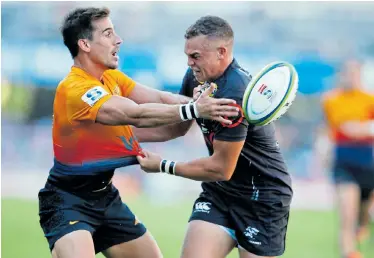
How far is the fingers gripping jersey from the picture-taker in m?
6.55

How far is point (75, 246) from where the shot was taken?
638 cm

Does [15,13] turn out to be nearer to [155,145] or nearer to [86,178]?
[155,145]

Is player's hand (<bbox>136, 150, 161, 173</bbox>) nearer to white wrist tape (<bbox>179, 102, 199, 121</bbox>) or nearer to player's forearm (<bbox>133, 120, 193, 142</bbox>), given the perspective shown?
white wrist tape (<bbox>179, 102, 199, 121</bbox>)

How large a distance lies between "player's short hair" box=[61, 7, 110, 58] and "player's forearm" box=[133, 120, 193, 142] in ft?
3.37

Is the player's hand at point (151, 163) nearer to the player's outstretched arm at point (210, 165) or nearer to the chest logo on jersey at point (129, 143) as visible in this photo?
the player's outstretched arm at point (210, 165)

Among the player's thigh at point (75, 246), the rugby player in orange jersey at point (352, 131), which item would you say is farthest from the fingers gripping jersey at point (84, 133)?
the rugby player in orange jersey at point (352, 131)

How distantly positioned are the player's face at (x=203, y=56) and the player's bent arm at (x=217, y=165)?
23.6 inches

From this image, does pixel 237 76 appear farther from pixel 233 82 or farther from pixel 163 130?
pixel 163 130

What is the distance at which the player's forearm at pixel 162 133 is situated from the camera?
738 cm

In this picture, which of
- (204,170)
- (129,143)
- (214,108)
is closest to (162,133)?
(129,143)

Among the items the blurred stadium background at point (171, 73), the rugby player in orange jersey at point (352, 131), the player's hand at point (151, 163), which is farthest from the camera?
the blurred stadium background at point (171, 73)

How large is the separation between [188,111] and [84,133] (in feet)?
3.49

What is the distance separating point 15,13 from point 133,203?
1065 centimetres

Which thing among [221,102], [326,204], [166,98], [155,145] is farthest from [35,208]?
[221,102]
